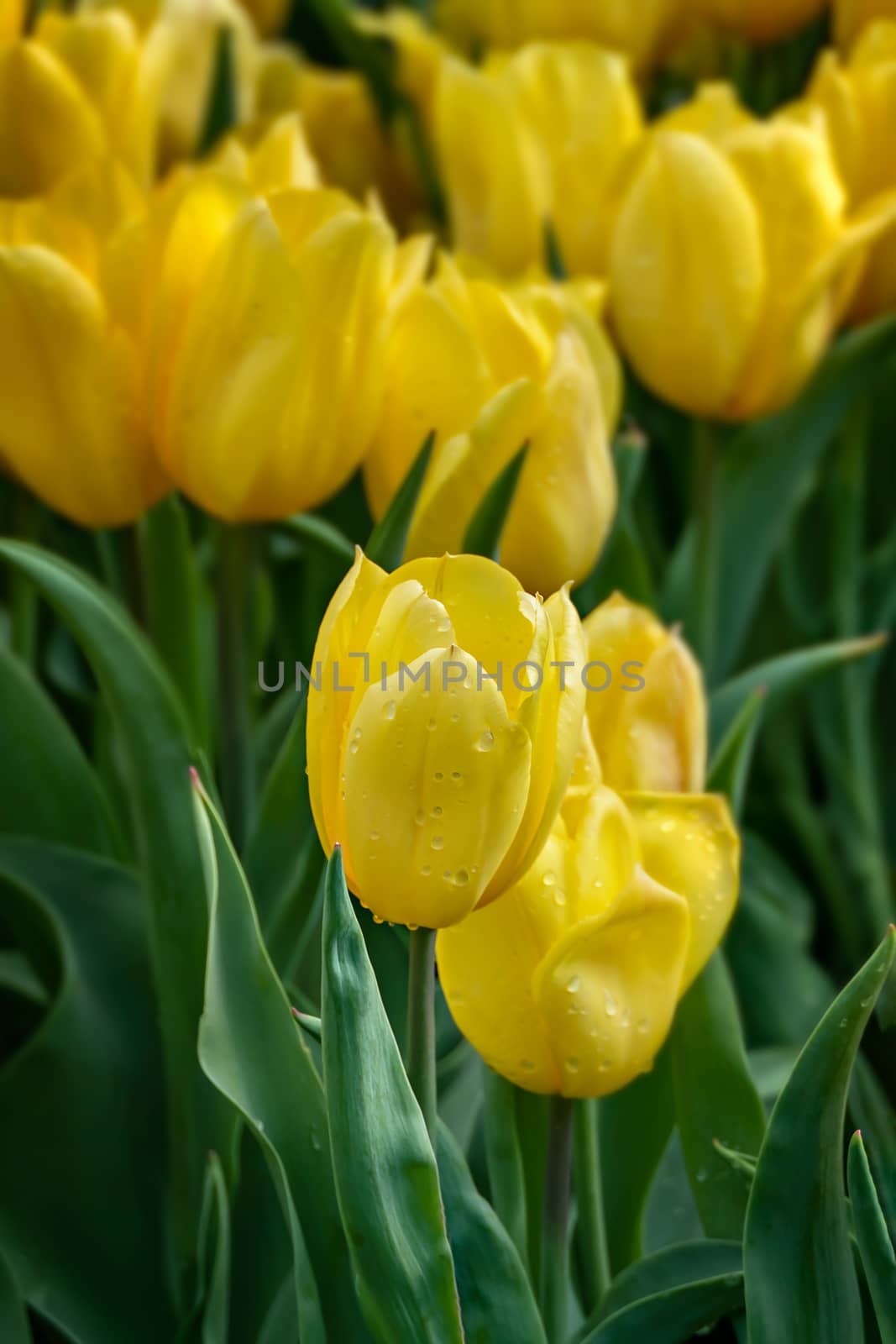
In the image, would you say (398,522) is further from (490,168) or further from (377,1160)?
(490,168)

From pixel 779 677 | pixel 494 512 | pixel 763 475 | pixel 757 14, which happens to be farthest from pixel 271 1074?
pixel 757 14

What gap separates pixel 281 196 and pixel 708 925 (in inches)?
10.9

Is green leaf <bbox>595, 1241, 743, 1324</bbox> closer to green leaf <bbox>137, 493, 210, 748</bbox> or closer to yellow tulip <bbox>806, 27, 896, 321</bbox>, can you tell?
green leaf <bbox>137, 493, 210, 748</bbox>

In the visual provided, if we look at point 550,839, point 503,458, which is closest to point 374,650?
point 550,839

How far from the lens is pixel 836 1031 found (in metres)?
0.29

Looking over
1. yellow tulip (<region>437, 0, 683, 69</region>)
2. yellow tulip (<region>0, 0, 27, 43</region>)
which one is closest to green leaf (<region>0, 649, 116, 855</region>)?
yellow tulip (<region>0, 0, 27, 43</region>)

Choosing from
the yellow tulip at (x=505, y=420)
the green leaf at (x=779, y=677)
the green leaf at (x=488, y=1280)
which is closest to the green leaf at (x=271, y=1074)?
the green leaf at (x=488, y=1280)

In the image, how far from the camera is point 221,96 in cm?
78

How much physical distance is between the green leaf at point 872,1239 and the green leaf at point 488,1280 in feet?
0.25

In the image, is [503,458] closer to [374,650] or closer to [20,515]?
[374,650]

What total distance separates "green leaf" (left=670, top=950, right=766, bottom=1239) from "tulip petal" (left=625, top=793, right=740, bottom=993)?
64mm

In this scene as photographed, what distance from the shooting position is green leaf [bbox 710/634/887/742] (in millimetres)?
575

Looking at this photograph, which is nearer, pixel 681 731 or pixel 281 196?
pixel 681 731

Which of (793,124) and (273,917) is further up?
(793,124)
